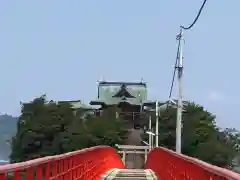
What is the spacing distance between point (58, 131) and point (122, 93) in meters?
19.9

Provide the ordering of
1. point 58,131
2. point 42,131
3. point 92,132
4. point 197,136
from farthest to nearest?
point 58,131, point 42,131, point 92,132, point 197,136

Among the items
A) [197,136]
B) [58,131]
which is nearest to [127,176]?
[197,136]

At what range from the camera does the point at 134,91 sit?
107500 millimetres

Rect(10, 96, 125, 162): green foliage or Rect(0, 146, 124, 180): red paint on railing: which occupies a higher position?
Rect(10, 96, 125, 162): green foliage

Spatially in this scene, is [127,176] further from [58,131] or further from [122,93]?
[122,93]

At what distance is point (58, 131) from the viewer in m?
87.9

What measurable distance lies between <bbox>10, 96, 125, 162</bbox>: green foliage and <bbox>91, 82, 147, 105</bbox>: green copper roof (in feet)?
32.5

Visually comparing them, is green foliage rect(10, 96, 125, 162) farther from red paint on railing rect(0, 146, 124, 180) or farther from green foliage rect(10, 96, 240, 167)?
red paint on railing rect(0, 146, 124, 180)

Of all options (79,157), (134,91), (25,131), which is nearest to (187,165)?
(79,157)

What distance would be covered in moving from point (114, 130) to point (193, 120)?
1079cm

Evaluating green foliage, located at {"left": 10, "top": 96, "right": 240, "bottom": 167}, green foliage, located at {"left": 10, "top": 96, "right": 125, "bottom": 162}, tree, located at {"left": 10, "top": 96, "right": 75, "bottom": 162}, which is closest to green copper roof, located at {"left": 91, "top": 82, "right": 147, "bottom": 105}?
green foliage, located at {"left": 10, "top": 96, "right": 240, "bottom": 167}

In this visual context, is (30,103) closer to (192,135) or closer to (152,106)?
(152,106)

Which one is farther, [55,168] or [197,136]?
[197,136]

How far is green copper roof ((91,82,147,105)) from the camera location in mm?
103188
